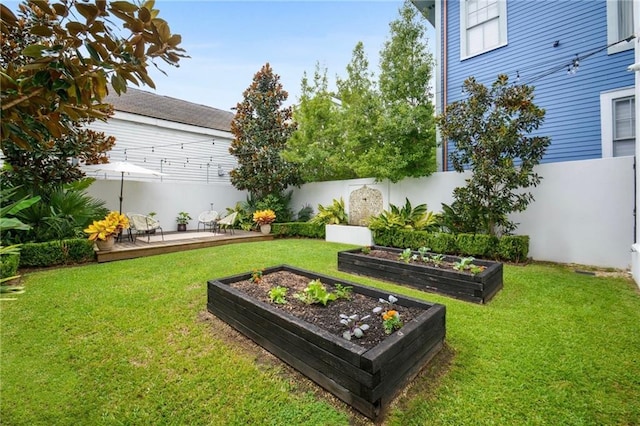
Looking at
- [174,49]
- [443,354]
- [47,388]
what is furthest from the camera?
[443,354]

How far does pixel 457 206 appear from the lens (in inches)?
263

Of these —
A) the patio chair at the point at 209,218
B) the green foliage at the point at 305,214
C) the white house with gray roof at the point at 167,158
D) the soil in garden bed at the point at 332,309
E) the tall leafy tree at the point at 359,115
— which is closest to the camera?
the soil in garden bed at the point at 332,309

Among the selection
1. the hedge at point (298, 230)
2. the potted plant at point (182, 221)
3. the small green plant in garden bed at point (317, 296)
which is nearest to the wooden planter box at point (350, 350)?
the small green plant in garden bed at point (317, 296)

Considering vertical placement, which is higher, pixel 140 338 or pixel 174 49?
pixel 174 49

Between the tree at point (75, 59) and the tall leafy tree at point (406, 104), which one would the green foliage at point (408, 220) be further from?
the tree at point (75, 59)

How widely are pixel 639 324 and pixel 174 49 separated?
5.00 meters

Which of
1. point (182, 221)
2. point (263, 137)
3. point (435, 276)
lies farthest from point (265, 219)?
point (435, 276)

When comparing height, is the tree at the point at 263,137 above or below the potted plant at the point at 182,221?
above

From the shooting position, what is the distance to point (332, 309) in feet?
9.80

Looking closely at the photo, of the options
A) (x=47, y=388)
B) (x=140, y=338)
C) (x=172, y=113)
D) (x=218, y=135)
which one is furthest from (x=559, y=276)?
(x=172, y=113)

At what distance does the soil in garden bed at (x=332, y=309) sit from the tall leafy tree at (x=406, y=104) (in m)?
5.35

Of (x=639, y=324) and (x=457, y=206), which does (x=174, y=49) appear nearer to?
(x=639, y=324)

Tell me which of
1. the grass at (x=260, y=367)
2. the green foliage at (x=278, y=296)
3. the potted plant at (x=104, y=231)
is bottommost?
the grass at (x=260, y=367)

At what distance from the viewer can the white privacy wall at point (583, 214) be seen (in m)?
5.44
